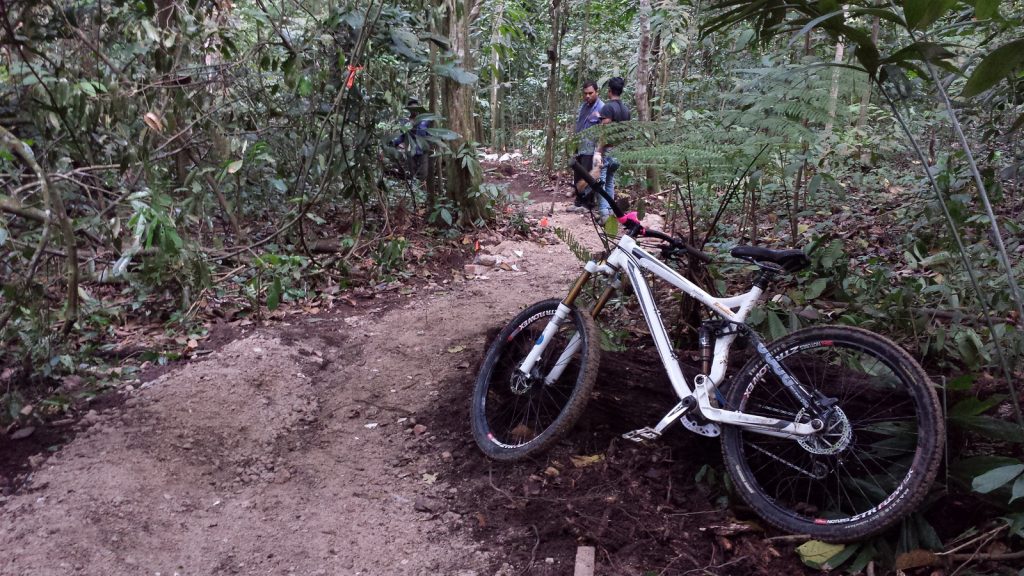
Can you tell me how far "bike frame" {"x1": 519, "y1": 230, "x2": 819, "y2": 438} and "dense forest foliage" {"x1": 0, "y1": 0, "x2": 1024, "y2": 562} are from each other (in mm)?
452

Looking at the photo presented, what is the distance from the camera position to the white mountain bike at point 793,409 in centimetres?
253

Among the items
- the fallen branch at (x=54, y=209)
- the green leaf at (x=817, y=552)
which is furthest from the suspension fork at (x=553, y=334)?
the fallen branch at (x=54, y=209)

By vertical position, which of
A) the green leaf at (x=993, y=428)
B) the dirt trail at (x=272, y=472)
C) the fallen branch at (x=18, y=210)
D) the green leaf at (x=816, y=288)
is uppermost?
the fallen branch at (x=18, y=210)

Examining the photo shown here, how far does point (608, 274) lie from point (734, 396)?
0.98 meters

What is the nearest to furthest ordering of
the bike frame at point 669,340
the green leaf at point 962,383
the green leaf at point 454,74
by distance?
the green leaf at point 962,383 < the bike frame at point 669,340 < the green leaf at point 454,74

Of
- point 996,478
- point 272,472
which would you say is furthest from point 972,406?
point 272,472

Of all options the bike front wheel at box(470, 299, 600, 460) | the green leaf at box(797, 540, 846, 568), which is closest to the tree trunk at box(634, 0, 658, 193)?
the bike front wheel at box(470, 299, 600, 460)

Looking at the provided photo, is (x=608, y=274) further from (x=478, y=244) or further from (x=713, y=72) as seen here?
(x=713, y=72)

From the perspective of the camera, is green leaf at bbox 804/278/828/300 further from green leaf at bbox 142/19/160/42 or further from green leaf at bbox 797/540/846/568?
green leaf at bbox 142/19/160/42

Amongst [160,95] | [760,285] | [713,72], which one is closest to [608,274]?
[760,285]

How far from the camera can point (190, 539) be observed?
3.18 metres

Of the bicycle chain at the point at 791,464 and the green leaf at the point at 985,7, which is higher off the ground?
the green leaf at the point at 985,7

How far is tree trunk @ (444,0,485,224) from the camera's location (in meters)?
8.23

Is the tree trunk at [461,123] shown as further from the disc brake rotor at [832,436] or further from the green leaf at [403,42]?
the disc brake rotor at [832,436]
